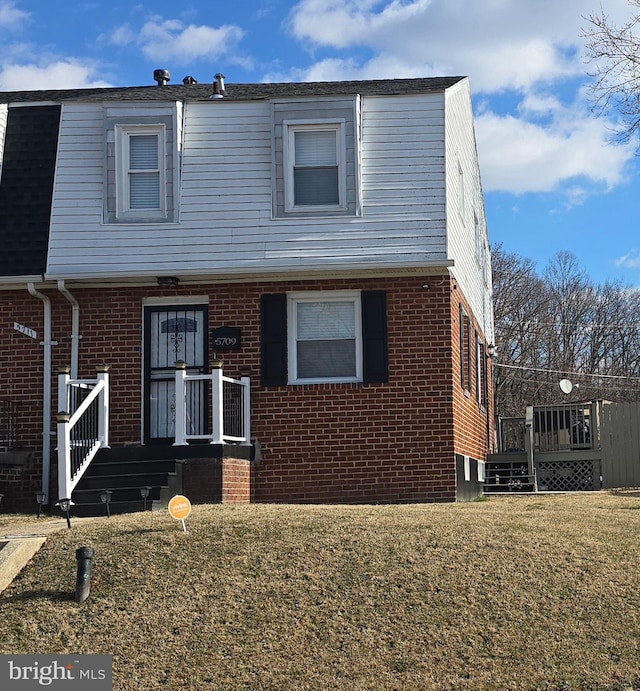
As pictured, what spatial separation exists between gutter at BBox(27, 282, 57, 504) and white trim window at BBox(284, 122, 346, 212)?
389 centimetres

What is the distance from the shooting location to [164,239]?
16.1m

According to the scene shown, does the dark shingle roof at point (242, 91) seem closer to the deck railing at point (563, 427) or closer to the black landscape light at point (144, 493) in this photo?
the black landscape light at point (144, 493)

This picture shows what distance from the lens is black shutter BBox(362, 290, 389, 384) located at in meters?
15.9

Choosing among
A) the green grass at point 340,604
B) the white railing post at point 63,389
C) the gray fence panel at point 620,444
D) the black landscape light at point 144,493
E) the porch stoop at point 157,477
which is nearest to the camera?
the green grass at point 340,604

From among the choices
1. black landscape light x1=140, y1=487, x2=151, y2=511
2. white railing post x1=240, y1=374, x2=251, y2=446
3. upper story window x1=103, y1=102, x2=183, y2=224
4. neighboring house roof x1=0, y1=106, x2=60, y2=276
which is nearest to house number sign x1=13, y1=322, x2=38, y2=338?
neighboring house roof x1=0, y1=106, x2=60, y2=276

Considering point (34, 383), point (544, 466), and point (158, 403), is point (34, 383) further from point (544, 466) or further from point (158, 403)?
point (544, 466)

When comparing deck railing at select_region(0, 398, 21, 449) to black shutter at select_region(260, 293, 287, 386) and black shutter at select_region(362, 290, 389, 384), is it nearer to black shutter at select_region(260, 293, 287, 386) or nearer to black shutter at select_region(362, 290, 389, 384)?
black shutter at select_region(260, 293, 287, 386)

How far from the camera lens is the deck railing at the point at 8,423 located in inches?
634

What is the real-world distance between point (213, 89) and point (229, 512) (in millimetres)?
8252

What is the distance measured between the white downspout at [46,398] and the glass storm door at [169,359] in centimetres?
142

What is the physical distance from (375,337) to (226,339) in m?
→ 2.18

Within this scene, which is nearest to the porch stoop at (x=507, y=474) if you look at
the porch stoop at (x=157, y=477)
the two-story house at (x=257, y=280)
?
the two-story house at (x=257, y=280)

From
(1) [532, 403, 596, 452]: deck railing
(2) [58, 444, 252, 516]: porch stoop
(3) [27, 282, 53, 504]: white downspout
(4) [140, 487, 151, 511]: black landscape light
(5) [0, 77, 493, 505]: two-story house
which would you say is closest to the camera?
(4) [140, 487, 151, 511]: black landscape light

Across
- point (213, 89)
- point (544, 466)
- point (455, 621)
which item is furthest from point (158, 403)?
point (544, 466)
